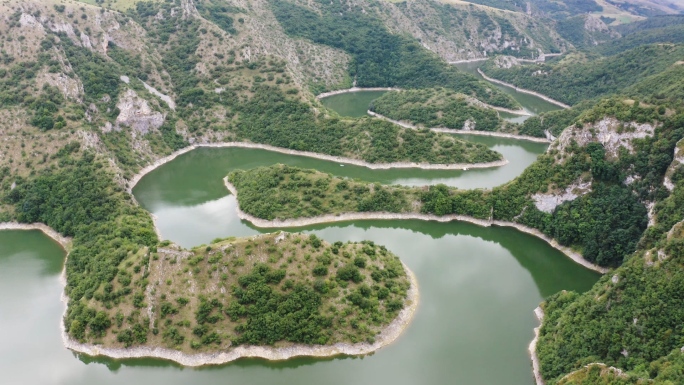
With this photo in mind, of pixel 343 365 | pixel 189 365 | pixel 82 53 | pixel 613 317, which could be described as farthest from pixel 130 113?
pixel 613 317

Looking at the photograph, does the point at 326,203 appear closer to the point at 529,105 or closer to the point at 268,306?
the point at 268,306

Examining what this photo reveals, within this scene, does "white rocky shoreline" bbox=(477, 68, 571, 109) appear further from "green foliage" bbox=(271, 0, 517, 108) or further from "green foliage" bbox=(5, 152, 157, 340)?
"green foliage" bbox=(5, 152, 157, 340)

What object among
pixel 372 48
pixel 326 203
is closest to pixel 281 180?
pixel 326 203

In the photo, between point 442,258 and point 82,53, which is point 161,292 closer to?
point 442,258

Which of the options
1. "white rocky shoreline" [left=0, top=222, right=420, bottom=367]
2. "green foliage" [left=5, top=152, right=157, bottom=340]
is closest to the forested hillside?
"green foliage" [left=5, top=152, right=157, bottom=340]

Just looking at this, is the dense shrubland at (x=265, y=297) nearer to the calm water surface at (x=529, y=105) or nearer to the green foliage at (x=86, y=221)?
the green foliage at (x=86, y=221)

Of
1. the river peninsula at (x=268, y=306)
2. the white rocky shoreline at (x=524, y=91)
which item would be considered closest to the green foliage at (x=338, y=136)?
the river peninsula at (x=268, y=306)
